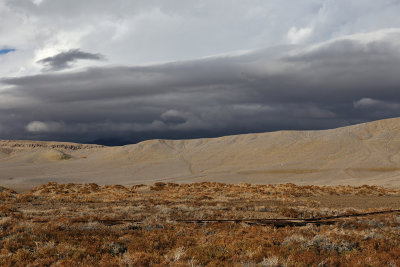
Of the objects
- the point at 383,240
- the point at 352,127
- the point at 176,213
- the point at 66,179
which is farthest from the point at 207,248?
the point at 352,127

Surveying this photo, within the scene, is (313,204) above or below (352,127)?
below

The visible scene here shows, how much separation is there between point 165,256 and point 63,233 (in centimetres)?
416

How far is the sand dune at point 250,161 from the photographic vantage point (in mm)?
65000

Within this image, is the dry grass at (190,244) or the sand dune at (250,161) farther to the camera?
the sand dune at (250,161)

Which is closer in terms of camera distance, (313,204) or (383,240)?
(383,240)

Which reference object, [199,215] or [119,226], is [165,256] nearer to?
[119,226]

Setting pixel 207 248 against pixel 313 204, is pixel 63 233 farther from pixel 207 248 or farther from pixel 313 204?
pixel 313 204

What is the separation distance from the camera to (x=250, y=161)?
88875 millimetres

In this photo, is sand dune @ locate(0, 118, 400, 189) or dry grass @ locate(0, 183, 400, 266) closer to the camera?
dry grass @ locate(0, 183, 400, 266)

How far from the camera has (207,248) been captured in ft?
33.3

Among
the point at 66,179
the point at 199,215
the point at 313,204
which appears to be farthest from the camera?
the point at 66,179

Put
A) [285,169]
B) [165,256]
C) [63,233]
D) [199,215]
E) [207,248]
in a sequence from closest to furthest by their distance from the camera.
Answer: [165,256]
[207,248]
[63,233]
[199,215]
[285,169]

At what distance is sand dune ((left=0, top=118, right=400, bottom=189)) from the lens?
213ft

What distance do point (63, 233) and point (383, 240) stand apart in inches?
402
